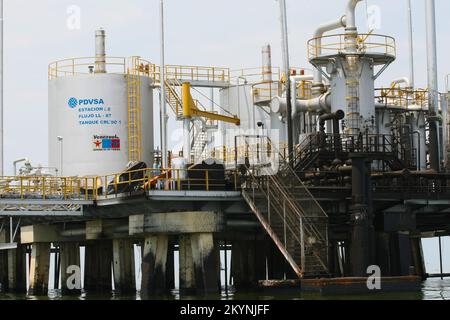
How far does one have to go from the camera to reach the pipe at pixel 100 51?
3216 inches

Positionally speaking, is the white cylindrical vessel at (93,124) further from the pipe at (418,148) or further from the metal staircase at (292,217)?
the pipe at (418,148)

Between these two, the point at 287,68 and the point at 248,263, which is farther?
the point at 248,263

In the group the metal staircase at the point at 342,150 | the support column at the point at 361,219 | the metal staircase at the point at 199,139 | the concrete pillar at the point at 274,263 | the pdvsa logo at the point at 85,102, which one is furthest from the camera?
the metal staircase at the point at 199,139

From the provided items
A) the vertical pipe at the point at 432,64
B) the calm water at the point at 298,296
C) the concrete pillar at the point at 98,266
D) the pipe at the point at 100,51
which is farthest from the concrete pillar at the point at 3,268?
the vertical pipe at the point at 432,64

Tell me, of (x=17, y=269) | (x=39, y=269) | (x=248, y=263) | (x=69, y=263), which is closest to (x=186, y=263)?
(x=248, y=263)

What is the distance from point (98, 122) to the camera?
3142 inches

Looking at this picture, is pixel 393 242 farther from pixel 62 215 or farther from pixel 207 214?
pixel 62 215

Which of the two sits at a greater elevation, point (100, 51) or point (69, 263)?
point (100, 51)

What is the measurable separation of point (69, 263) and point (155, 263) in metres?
11.4

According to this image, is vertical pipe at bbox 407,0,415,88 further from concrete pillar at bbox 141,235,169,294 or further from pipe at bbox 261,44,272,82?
concrete pillar at bbox 141,235,169,294

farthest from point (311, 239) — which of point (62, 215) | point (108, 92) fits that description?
point (108, 92)

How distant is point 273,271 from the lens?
81000mm

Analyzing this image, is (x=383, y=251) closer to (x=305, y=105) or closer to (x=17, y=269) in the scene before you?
(x=305, y=105)

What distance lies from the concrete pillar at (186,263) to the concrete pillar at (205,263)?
1.19 metres
